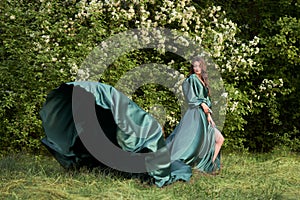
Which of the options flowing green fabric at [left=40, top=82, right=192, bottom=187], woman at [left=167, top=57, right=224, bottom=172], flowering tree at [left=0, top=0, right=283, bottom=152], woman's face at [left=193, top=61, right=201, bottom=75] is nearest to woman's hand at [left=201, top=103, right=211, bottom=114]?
woman at [left=167, top=57, right=224, bottom=172]

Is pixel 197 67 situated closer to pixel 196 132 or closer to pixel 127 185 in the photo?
pixel 196 132

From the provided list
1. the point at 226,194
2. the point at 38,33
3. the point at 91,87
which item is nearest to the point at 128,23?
the point at 38,33

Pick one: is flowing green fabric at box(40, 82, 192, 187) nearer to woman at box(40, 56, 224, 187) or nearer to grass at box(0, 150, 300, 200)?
woman at box(40, 56, 224, 187)

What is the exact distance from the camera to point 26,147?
31.6 feet

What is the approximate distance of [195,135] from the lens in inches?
273

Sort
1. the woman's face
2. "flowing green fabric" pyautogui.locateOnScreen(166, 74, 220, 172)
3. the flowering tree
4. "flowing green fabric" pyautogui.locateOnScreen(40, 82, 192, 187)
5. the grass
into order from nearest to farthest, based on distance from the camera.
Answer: the grass
"flowing green fabric" pyautogui.locateOnScreen(40, 82, 192, 187)
"flowing green fabric" pyautogui.locateOnScreen(166, 74, 220, 172)
the woman's face
the flowering tree

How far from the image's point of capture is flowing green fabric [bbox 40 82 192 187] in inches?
236

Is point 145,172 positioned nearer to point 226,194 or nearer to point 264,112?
point 226,194

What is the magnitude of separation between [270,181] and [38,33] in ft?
14.8

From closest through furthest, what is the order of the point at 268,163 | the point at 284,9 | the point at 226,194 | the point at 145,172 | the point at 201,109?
the point at 226,194, the point at 145,172, the point at 201,109, the point at 268,163, the point at 284,9

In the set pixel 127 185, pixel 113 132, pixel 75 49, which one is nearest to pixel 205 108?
pixel 113 132

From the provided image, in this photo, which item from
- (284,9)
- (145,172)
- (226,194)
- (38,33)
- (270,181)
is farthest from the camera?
(284,9)

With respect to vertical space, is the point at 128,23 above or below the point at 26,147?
above

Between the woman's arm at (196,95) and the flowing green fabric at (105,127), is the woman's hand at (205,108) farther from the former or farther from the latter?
the flowing green fabric at (105,127)
